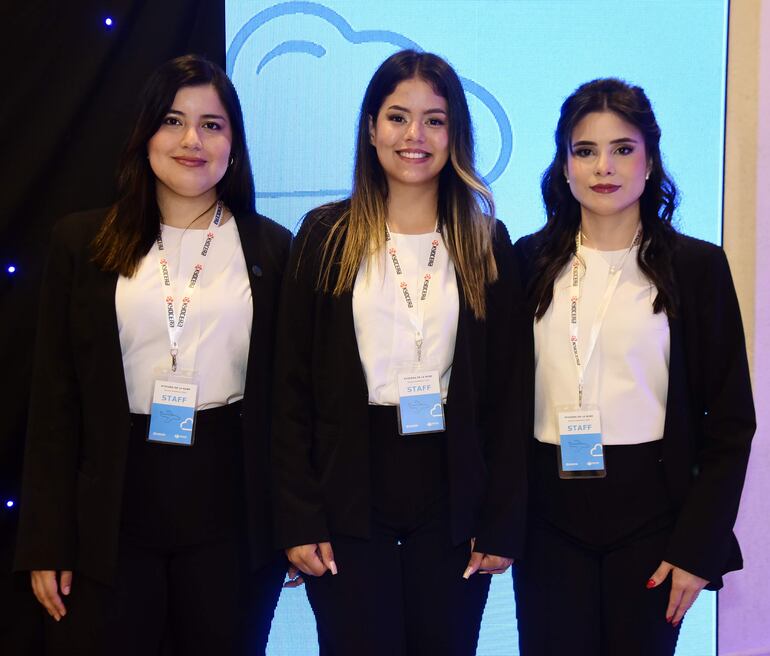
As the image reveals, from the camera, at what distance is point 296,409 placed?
1964 millimetres

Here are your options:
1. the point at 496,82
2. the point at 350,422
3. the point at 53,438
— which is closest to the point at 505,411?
the point at 350,422

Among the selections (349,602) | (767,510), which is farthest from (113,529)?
(767,510)

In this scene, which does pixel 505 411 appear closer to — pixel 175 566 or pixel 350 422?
pixel 350 422

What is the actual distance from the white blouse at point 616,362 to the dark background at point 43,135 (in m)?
1.50

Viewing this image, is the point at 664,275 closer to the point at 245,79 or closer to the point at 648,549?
the point at 648,549

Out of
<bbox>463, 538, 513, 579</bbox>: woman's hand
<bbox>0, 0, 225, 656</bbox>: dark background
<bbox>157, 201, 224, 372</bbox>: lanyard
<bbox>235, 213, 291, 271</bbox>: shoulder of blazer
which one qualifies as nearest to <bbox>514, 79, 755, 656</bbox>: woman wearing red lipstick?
<bbox>463, 538, 513, 579</bbox>: woman's hand

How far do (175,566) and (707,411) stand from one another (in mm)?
1424

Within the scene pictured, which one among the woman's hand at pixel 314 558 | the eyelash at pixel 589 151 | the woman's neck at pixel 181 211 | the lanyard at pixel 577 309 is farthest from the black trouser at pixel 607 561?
the woman's neck at pixel 181 211

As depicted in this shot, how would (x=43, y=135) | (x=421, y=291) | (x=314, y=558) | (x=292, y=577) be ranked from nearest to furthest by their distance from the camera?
(x=314, y=558) → (x=421, y=291) → (x=292, y=577) → (x=43, y=135)

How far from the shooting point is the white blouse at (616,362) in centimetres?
200

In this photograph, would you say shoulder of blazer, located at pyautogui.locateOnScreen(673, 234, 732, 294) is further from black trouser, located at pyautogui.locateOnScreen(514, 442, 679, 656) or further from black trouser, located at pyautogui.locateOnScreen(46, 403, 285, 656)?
black trouser, located at pyautogui.locateOnScreen(46, 403, 285, 656)

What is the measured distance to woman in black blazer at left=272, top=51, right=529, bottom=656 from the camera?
75.1 inches

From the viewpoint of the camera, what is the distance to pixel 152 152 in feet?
6.86

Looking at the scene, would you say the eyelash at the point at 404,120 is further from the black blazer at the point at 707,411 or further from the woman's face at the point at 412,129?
the black blazer at the point at 707,411
